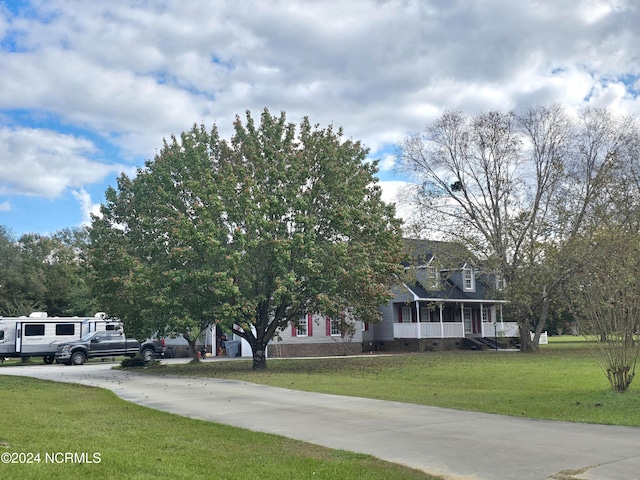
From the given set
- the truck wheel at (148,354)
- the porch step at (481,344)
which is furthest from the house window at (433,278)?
the truck wheel at (148,354)

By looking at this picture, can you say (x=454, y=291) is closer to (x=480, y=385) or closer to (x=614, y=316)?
(x=480, y=385)

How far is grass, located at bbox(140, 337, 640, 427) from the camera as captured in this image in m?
12.9

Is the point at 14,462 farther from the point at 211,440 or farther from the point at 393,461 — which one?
the point at 393,461

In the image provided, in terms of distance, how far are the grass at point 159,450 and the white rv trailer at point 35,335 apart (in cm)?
2608

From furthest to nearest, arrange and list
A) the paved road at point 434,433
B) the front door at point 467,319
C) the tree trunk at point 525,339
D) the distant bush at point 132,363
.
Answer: the front door at point 467,319 < the tree trunk at point 525,339 < the distant bush at point 132,363 < the paved road at point 434,433

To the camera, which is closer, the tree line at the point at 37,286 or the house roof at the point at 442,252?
the house roof at the point at 442,252

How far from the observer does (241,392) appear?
1716 centimetres

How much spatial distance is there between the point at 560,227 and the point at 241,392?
25115 millimetres

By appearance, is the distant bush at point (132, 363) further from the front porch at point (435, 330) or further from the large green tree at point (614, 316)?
the large green tree at point (614, 316)

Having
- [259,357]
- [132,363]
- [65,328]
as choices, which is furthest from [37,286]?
[259,357]

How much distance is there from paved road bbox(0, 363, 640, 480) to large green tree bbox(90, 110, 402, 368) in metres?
8.29

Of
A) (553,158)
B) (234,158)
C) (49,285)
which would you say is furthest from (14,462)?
(49,285)

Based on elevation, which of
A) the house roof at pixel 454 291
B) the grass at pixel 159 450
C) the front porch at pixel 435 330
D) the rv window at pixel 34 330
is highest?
the house roof at pixel 454 291

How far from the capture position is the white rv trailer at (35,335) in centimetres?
3634
